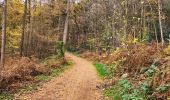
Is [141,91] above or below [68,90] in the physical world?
above

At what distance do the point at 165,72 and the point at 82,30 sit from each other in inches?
1927

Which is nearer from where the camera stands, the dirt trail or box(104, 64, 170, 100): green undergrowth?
box(104, 64, 170, 100): green undergrowth

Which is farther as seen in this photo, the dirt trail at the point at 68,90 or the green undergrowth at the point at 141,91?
the dirt trail at the point at 68,90

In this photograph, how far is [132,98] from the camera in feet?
38.4

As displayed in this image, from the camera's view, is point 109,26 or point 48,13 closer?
point 109,26

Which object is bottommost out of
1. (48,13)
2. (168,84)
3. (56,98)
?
(56,98)

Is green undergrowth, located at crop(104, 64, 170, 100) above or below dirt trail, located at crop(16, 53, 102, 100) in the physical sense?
above

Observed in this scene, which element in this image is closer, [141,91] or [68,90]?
[141,91]

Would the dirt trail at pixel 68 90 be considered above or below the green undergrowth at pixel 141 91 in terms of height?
below

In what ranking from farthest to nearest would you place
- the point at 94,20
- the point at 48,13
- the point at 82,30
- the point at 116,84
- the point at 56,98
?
the point at 82,30 → the point at 94,20 → the point at 48,13 → the point at 116,84 → the point at 56,98

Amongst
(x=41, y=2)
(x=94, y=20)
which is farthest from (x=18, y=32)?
(x=94, y=20)

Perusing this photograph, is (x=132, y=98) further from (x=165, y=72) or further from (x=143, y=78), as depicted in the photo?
(x=143, y=78)

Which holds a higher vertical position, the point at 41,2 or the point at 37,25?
the point at 41,2

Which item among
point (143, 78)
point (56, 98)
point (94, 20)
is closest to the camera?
point (56, 98)
